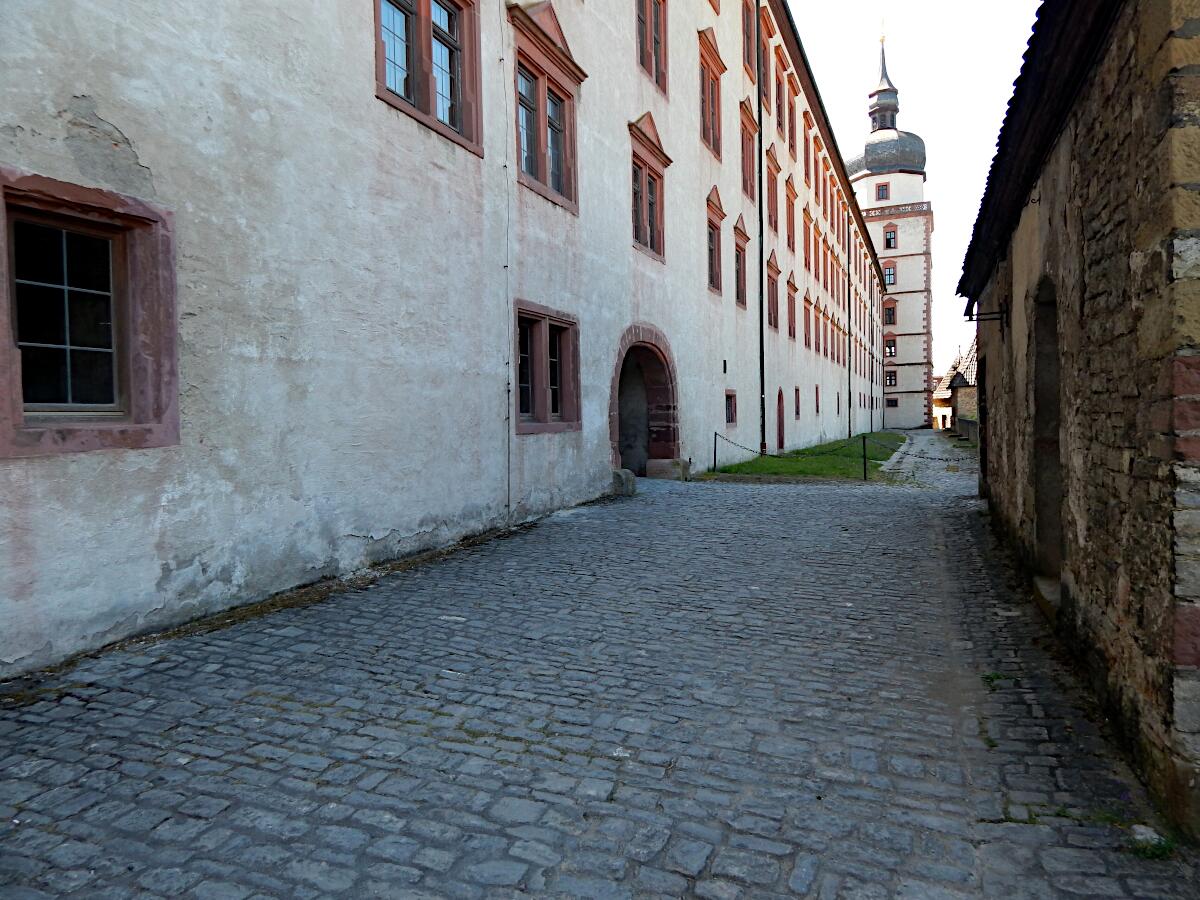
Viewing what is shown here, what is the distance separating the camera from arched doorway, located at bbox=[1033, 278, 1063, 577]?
639cm

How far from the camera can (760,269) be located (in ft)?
78.2

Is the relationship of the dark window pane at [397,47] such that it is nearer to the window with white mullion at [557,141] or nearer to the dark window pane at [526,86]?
the dark window pane at [526,86]

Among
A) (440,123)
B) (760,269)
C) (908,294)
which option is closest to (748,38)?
(760,269)

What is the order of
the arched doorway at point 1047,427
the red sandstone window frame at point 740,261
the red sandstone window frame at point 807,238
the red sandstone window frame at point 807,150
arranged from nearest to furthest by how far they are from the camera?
the arched doorway at point 1047,427, the red sandstone window frame at point 740,261, the red sandstone window frame at point 807,238, the red sandstone window frame at point 807,150

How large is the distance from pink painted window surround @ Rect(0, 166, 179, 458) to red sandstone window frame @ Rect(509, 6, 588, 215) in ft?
18.6

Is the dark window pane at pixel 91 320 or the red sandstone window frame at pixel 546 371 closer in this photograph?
the dark window pane at pixel 91 320

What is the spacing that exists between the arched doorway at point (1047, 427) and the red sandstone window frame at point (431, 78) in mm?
5938

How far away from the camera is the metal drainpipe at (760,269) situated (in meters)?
23.4

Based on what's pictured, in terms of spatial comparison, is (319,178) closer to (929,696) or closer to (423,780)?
(423,780)

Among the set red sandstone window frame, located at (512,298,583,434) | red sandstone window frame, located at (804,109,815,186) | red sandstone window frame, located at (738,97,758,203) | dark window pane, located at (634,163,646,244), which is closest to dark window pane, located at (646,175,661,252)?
dark window pane, located at (634,163,646,244)

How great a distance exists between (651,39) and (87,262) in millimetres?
12536

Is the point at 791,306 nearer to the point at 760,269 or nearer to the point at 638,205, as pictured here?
the point at 760,269

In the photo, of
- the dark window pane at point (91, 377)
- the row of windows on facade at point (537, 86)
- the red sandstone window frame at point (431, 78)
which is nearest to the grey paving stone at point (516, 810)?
the dark window pane at point (91, 377)

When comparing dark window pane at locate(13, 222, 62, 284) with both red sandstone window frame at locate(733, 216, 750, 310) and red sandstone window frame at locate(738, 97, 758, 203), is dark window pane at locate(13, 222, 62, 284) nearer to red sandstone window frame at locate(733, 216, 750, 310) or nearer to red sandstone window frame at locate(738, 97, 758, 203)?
red sandstone window frame at locate(733, 216, 750, 310)
